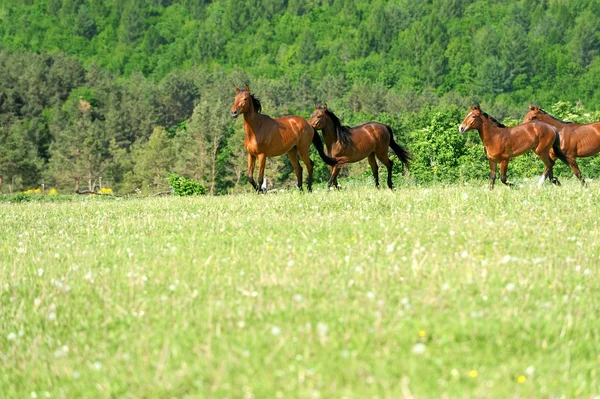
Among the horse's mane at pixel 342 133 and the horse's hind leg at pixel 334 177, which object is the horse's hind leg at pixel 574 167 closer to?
the horse's mane at pixel 342 133

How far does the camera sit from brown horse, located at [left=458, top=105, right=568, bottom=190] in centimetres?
1916

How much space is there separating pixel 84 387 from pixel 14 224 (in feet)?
32.6

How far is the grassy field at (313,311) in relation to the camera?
664 centimetres

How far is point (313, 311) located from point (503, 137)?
12.8 metres

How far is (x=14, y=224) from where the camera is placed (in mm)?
16047

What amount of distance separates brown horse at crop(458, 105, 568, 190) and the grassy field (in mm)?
6722

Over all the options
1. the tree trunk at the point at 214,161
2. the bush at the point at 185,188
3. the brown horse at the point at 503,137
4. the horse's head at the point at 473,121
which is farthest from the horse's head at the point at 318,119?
the tree trunk at the point at 214,161

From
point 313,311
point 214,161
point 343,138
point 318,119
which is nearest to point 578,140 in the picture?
point 343,138

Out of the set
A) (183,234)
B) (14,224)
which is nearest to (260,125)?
(14,224)

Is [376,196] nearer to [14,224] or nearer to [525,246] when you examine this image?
A: [525,246]

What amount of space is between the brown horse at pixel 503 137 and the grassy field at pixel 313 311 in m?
6.72

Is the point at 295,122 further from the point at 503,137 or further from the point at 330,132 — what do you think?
the point at 503,137

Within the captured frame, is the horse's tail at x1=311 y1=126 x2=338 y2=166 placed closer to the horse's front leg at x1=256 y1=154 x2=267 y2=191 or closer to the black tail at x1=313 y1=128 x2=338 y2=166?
the black tail at x1=313 y1=128 x2=338 y2=166

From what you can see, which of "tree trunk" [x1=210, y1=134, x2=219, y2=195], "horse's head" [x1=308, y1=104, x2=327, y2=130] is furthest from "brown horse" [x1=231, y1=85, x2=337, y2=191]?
"tree trunk" [x1=210, y1=134, x2=219, y2=195]
